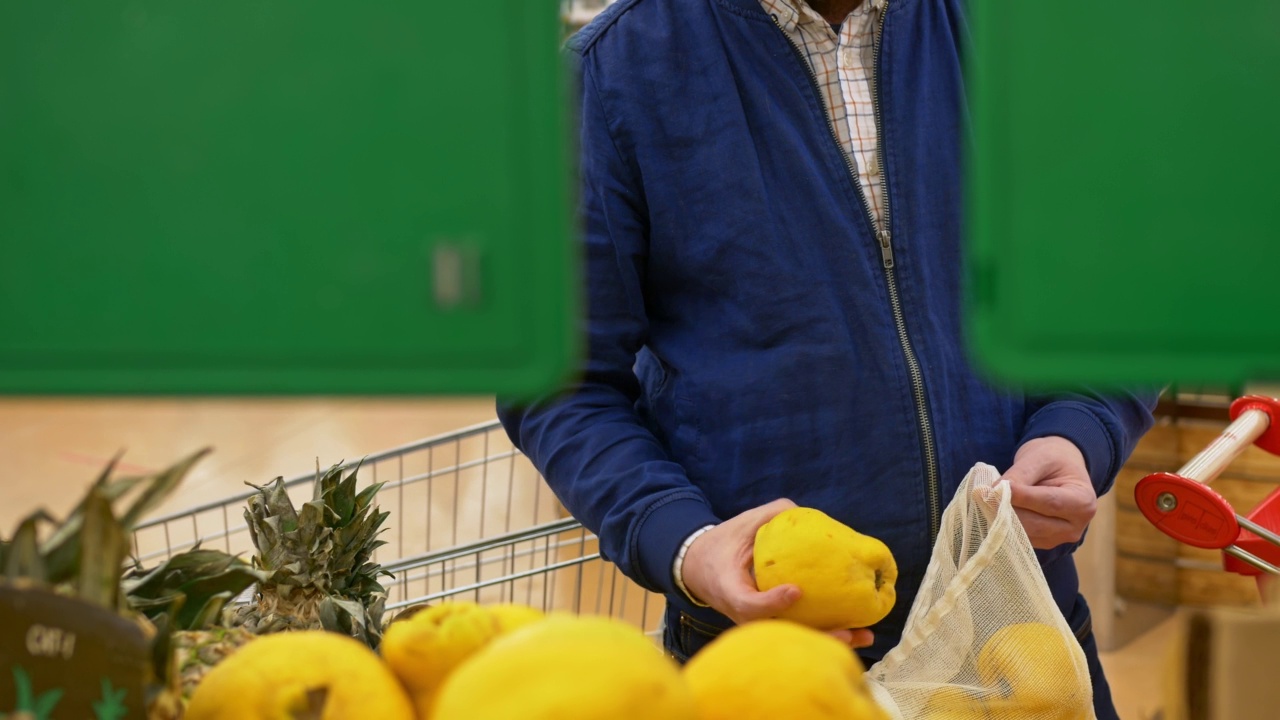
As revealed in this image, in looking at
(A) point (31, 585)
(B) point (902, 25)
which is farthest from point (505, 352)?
(B) point (902, 25)

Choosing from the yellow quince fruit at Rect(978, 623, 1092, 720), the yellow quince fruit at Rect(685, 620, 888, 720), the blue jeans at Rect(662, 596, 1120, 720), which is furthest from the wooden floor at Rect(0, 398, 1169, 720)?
the yellow quince fruit at Rect(685, 620, 888, 720)

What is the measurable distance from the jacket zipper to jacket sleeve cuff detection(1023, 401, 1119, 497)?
0.18 meters

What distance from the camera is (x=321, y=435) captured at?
645 cm

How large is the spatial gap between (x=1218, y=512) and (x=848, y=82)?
2.62ft

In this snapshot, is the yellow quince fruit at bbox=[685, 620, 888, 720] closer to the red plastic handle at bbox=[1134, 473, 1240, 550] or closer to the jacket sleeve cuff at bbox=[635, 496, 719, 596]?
the jacket sleeve cuff at bbox=[635, 496, 719, 596]

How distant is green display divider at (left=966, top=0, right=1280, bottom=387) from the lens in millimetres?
651

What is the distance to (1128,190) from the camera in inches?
26.0

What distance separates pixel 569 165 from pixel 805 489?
976mm

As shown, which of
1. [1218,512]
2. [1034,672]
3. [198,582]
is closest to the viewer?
[198,582]

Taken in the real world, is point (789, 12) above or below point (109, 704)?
above

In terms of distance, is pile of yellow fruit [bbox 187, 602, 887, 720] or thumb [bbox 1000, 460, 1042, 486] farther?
thumb [bbox 1000, 460, 1042, 486]

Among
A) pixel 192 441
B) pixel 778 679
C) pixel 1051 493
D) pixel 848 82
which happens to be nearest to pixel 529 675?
pixel 778 679

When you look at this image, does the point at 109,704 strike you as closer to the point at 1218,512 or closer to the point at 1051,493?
the point at 1051,493

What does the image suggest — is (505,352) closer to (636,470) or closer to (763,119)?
(636,470)
